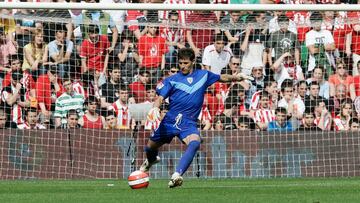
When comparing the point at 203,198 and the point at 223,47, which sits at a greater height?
the point at 223,47

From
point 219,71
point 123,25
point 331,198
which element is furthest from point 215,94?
point 331,198

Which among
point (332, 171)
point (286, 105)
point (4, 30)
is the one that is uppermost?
point (4, 30)

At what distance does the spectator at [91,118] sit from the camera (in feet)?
62.9

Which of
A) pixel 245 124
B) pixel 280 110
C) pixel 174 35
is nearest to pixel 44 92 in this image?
pixel 174 35

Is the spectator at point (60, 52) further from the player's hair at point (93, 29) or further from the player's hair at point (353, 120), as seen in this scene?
the player's hair at point (353, 120)

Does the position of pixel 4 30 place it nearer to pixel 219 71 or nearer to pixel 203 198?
pixel 219 71

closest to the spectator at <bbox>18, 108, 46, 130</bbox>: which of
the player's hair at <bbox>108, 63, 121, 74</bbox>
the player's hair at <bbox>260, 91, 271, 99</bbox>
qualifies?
the player's hair at <bbox>108, 63, 121, 74</bbox>

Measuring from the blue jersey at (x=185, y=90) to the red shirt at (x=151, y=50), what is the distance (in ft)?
15.1

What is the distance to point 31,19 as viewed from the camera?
18.6 meters

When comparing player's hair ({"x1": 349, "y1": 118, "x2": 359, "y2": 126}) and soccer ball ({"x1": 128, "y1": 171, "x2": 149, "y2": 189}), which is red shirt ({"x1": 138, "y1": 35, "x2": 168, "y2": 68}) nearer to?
player's hair ({"x1": 349, "y1": 118, "x2": 359, "y2": 126})

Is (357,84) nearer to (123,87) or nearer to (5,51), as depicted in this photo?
(123,87)

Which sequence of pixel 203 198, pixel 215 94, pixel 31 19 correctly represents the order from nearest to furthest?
1. pixel 203 198
2. pixel 31 19
3. pixel 215 94

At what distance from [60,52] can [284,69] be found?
163 inches

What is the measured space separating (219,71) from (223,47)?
47 centimetres
